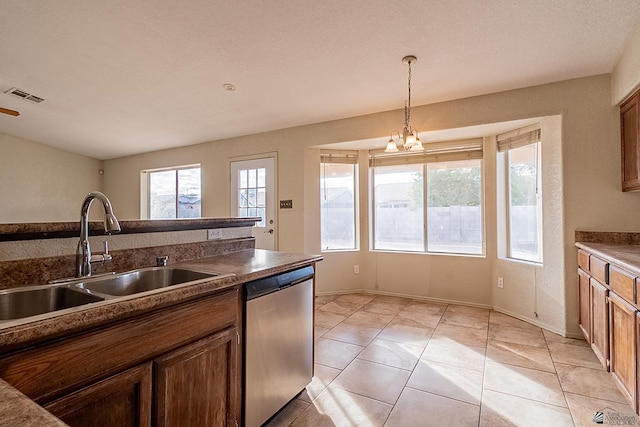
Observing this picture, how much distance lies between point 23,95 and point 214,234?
3.56 metres

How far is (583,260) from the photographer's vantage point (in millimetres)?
2598

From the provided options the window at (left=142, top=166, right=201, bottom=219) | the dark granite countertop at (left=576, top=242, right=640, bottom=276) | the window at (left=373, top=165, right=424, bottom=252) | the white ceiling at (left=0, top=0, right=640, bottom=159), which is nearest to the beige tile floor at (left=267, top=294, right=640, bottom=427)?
the dark granite countertop at (left=576, top=242, right=640, bottom=276)

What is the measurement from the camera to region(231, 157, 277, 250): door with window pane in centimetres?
451

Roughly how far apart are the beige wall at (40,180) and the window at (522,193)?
7868 millimetres

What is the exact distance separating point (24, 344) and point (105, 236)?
87cm

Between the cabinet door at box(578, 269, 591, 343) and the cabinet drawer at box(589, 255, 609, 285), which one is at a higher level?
the cabinet drawer at box(589, 255, 609, 285)

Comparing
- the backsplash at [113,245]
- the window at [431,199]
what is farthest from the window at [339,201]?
the backsplash at [113,245]

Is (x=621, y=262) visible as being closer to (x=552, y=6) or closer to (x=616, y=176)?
(x=616, y=176)

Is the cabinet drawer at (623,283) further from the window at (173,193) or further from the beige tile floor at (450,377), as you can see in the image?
the window at (173,193)

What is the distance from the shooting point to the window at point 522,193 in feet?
10.7

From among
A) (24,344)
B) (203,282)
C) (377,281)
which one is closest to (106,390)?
(24,344)

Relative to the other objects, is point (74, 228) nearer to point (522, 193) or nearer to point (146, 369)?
point (146, 369)

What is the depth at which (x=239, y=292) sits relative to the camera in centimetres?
151

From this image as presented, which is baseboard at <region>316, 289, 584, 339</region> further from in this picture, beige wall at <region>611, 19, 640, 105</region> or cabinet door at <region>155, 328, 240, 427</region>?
cabinet door at <region>155, 328, 240, 427</region>
